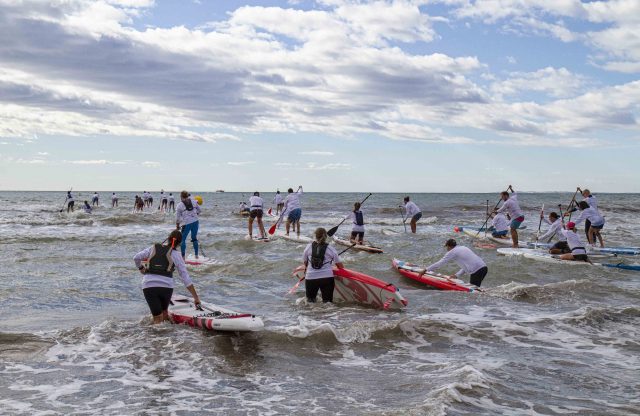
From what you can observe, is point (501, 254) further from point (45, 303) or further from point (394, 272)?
point (45, 303)

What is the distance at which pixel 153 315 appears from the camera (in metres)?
8.84

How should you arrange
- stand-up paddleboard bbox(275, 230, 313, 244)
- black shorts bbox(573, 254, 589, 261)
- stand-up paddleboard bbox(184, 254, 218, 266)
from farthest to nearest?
stand-up paddleboard bbox(275, 230, 313, 244)
stand-up paddleboard bbox(184, 254, 218, 266)
black shorts bbox(573, 254, 589, 261)

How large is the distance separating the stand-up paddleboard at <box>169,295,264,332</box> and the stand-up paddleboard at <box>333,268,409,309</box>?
275 centimetres

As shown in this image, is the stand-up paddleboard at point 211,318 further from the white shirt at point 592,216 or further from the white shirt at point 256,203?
the white shirt at point 592,216

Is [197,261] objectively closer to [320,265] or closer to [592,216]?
[320,265]

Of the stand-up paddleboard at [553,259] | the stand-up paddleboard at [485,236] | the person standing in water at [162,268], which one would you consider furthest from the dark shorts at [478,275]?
the stand-up paddleboard at [485,236]

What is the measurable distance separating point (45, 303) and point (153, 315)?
137 inches

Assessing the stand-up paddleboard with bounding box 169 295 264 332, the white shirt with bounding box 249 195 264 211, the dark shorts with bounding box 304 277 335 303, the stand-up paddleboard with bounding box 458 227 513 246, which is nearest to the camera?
the stand-up paddleboard with bounding box 169 295 264 332

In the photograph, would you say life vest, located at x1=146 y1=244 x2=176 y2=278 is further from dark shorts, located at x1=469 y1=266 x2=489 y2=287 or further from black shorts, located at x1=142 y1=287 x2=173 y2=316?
dark shorts, located at x1=469 y1=266 x2=489 y2=287

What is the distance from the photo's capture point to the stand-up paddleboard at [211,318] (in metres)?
8.20

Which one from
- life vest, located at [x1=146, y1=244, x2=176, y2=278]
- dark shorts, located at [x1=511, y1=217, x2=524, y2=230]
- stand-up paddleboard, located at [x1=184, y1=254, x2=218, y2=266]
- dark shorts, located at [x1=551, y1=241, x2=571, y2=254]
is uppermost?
dark shorts, located at [x1=511, y1=217, x2=524, y2=230]

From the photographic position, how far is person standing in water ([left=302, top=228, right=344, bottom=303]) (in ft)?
33.9

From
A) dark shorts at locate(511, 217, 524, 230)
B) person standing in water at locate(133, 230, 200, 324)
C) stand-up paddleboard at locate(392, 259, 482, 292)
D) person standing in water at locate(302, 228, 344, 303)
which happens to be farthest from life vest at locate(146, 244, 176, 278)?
dark shorts at locate(511, 217, 524, 230)

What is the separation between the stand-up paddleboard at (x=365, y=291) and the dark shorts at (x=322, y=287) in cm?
51
